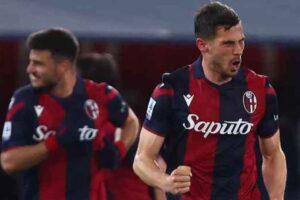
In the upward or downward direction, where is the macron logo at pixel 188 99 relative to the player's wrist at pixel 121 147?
upward

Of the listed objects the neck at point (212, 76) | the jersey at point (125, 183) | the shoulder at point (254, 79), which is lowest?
the jersey at point (125, 183)

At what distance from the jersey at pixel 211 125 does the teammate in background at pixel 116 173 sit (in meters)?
1.28

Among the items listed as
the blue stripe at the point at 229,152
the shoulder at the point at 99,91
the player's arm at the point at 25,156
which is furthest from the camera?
the shoulder at the point at 99,91

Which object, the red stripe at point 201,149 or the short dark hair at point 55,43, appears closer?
the red stripe at point 201,149

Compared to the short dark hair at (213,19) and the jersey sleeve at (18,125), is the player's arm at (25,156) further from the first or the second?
the short dark hair at (213,19)

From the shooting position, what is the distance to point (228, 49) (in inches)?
190

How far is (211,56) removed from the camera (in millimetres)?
4879

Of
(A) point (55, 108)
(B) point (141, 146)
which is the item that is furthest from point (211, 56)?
(A) point (55, 108)

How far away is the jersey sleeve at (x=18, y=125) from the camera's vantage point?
542 cm

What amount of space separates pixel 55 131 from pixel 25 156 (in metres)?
0.20

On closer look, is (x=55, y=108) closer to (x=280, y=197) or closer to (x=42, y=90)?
(x=42, y=90)

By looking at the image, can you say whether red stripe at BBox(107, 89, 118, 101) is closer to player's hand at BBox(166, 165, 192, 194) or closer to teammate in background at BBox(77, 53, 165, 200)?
teammate in background at BBox(77, 53, 165, 200)

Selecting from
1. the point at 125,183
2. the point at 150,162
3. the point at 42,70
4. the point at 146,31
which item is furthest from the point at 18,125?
the point at 146,31

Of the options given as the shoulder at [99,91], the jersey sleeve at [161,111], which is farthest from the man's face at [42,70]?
the jersey sleeve at [161,111]
